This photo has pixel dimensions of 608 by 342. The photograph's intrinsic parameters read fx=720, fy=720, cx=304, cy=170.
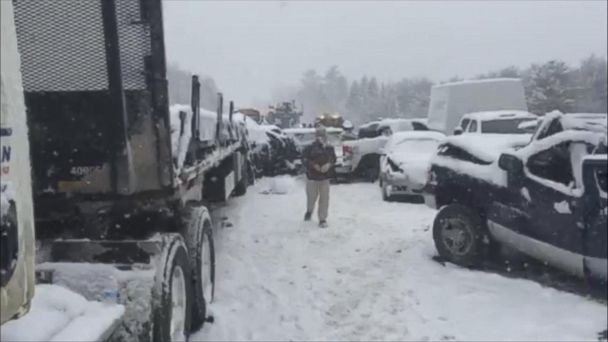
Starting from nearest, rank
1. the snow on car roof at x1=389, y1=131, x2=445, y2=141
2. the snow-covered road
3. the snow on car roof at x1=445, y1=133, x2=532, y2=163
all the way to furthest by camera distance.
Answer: the snow-covered road < the snow on car roof at x1=445, y1=133, x2=532, y2=163 < the snow on car roof at x1=389, y1=131, x2=445, y2=141

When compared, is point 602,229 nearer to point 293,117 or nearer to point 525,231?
point 525,231

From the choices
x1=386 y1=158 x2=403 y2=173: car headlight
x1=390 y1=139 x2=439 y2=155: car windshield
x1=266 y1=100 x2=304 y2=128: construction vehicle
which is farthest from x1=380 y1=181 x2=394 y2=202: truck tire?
x1=266 y1=100 x2=304 y2=128: construction vehicle

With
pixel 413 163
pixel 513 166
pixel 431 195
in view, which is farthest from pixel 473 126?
pixel 513 166

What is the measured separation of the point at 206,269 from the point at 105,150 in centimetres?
181

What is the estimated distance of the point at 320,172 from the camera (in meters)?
11.2

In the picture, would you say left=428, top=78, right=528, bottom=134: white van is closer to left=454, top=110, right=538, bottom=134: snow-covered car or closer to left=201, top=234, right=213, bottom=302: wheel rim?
left=454, top=110, right=538, bottom=134: snow-covered car

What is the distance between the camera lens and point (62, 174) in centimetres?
457

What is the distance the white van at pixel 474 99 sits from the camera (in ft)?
67.3

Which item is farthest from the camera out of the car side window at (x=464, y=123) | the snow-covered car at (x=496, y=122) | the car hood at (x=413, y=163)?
the car side window at (x=464, y=123)

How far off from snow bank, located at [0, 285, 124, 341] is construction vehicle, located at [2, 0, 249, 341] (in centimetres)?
107

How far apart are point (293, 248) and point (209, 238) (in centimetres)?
338

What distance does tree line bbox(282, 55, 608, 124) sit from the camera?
4348 mm

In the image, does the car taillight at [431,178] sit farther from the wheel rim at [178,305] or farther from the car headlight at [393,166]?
the car headlight at [393,166]

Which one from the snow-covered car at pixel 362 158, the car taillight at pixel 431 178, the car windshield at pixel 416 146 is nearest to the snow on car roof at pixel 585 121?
the car taillight at pixel 431 178
